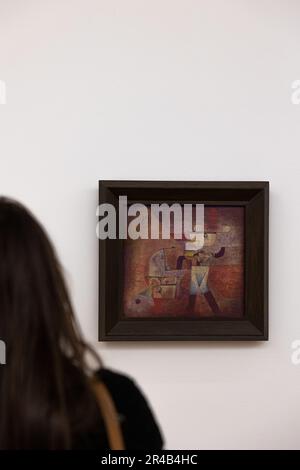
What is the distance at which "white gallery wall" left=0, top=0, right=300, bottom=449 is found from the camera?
7.10ft

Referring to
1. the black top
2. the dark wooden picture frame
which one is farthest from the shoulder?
the dark wooden picture frame

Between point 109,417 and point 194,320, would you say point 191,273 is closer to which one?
point 194,320

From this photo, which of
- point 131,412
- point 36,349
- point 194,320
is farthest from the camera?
point 194,320

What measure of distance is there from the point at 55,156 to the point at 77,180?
105 millimetres

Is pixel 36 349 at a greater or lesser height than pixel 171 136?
lesser

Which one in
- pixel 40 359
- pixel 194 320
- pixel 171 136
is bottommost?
pixel 194 320

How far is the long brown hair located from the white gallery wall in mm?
1216

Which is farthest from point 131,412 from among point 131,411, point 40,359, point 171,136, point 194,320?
point 171,136

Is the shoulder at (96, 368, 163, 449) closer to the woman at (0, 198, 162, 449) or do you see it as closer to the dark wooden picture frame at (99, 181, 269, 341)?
the woman at (0, 198, 162, 449)

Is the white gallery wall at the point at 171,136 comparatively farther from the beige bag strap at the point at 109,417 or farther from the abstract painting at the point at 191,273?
the beige bag strap at the point at 109,417

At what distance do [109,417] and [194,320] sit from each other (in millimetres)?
1232

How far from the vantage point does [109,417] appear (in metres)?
0.95

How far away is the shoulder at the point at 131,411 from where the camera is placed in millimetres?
1029

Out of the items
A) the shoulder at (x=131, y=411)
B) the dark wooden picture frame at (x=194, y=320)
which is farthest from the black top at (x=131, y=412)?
the dark wooden picture frame at (x=194, y=320)
